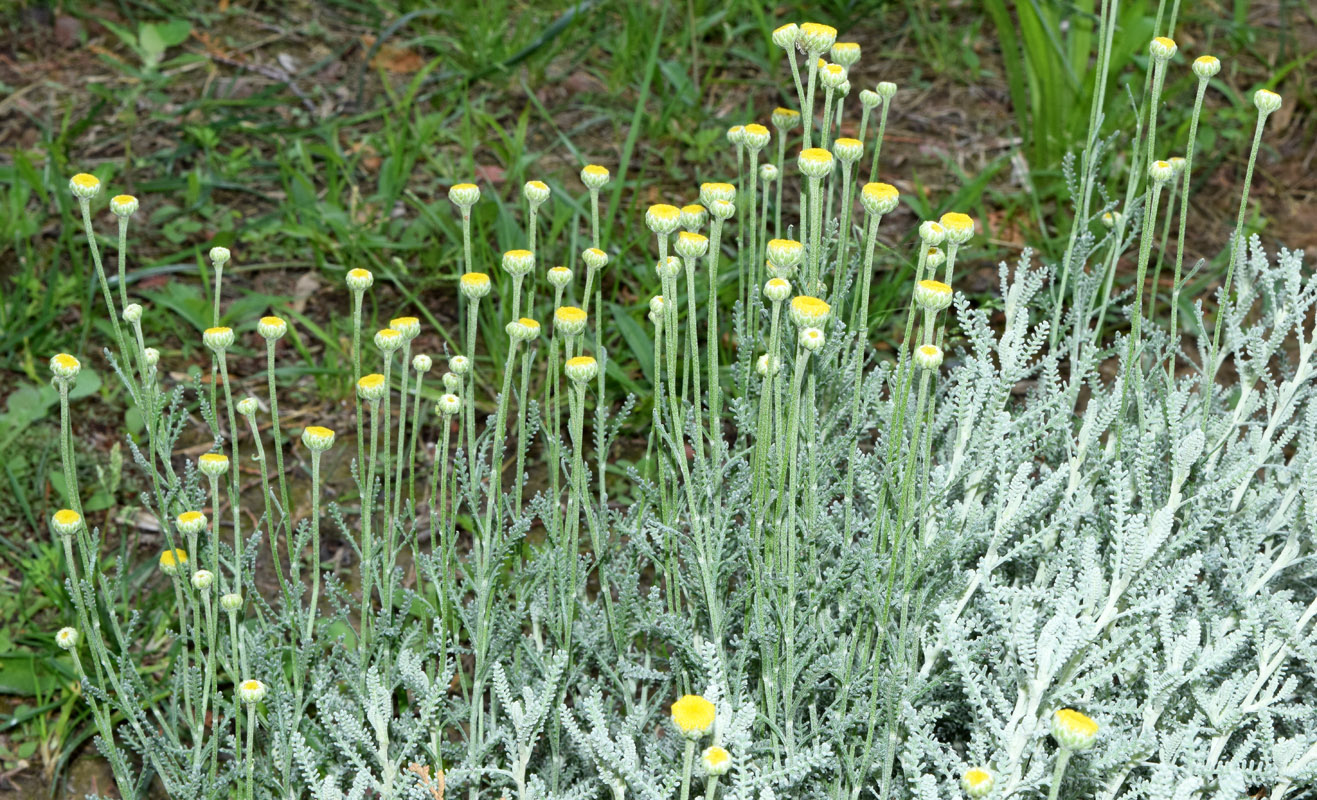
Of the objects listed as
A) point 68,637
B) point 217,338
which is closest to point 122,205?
point 217,338

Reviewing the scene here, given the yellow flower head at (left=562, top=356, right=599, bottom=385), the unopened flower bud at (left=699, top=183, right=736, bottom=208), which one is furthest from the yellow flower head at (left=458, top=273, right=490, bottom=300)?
the unopened flower bud at (left=699, top=183, right=736, bottom=208)

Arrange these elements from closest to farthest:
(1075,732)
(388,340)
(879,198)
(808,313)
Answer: (1075,732), (808,313), (879,198), (388,340)

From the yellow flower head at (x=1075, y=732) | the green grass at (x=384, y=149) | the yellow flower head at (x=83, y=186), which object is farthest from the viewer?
the green grass at (x=384, y=149)

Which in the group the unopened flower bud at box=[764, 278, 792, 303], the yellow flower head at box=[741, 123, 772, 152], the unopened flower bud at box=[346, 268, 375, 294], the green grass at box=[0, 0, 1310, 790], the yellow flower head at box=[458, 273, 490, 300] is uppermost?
the yellow flower head at box=[741, 123, 772, 152]

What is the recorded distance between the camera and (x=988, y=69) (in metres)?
4.30

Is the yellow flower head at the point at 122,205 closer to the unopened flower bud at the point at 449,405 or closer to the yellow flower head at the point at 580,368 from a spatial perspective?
the unopened flower bud at the point at 449,405

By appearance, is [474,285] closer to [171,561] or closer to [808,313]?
[808,313]

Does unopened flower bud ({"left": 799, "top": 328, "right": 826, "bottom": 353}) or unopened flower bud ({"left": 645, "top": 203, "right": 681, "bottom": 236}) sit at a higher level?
unopened flower bud ({"left": 645, "top": 203, "right": 681, "bottom": 236})

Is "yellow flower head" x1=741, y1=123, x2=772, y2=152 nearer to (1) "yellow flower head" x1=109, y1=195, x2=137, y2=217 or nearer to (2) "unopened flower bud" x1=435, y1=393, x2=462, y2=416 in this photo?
(2) "unopened flower bud" x1=435, y1=393, x2=462, y2=416

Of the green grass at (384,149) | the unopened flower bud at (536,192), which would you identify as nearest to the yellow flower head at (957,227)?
the unopened flower bud at (536,192)

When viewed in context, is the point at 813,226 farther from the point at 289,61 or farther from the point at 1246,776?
the point at 289,61

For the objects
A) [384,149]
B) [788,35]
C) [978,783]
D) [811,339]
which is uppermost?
[788,35]

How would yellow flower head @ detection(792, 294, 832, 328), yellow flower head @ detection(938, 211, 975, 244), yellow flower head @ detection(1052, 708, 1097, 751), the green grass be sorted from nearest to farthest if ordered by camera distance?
yellow flower head @ detection(1052, 708, 1097, 751) < yellow flower head @ detection(792, 294, 832, 328) < yellow flower head @ detection(938, 211, 975, 244) < the green grass

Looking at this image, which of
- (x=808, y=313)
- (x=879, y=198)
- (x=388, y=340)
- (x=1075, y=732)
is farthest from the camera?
(x=388, y=340)
